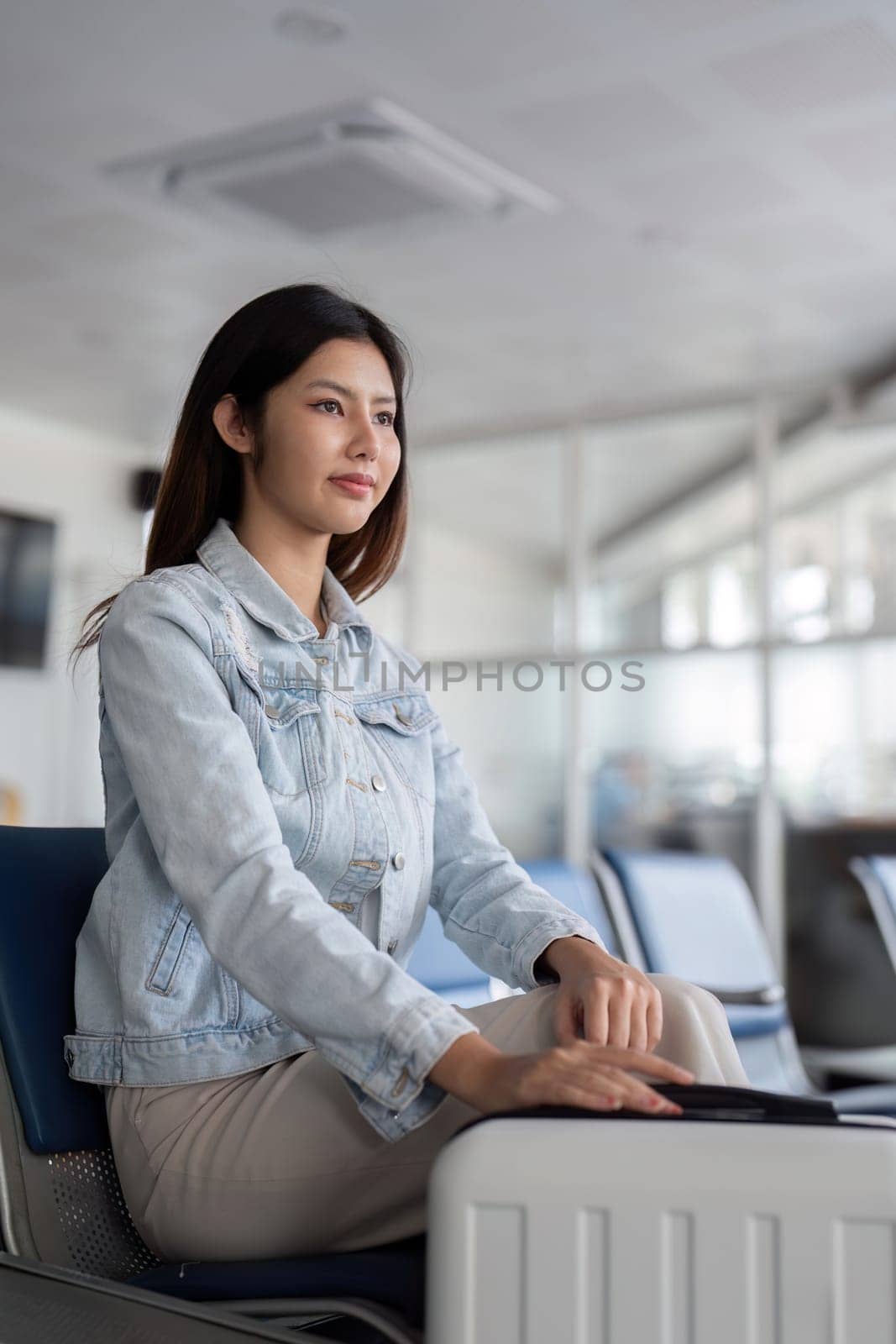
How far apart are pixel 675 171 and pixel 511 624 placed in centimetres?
366

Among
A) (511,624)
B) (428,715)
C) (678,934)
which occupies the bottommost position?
(678,934)

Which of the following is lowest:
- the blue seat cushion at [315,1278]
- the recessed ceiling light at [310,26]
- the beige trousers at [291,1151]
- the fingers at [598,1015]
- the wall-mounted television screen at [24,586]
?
the blue seat cushion at [315,1278]

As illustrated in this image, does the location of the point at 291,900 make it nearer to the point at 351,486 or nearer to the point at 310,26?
the point at 351,486

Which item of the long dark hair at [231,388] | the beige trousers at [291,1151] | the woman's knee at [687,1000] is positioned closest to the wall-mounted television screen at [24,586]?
the long dark hair at [231,388]

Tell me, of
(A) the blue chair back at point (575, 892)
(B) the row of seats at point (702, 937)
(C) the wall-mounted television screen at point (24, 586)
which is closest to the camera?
(A) the blue chair back at point (575, 892)

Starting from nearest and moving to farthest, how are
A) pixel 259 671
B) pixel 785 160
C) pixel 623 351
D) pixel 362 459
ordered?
1. pixel 259 671
2. pixel 362 459
3. pixel 785 160
4. pixel 623 351

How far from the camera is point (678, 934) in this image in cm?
312

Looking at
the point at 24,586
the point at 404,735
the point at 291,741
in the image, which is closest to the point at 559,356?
the point at 24,586

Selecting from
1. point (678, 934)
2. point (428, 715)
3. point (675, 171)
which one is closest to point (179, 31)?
point (675, 171)

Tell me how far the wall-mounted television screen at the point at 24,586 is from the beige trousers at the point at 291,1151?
6.72m

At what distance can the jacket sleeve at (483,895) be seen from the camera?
137 centimetres

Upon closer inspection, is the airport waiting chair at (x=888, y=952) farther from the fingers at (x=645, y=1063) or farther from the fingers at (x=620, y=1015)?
the fingers at (x=645, y=1063)

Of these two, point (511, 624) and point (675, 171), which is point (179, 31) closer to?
point (675, 171)

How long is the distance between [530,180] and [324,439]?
344 centimetres
